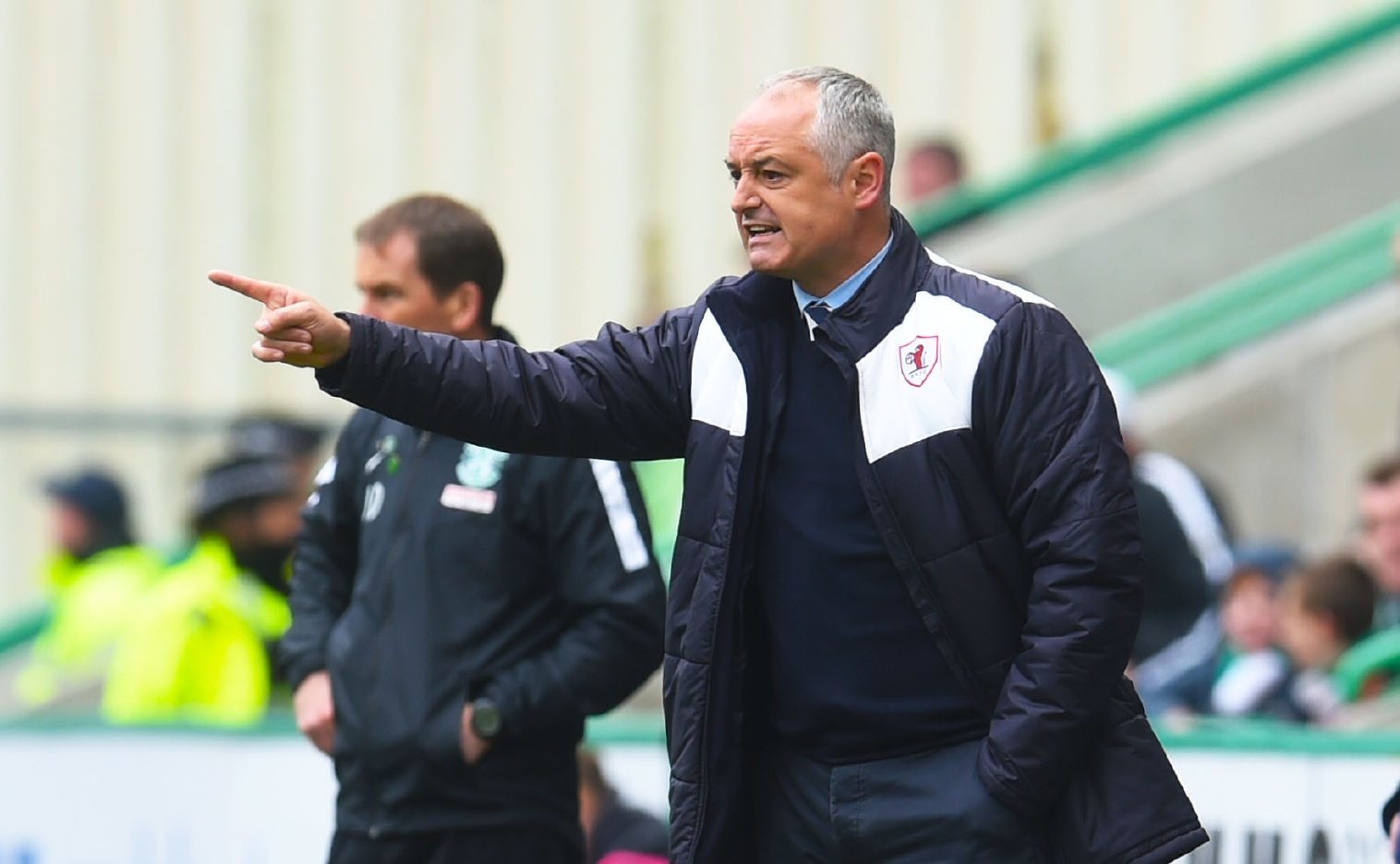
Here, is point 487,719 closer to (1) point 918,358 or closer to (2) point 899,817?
(2) point 899,817

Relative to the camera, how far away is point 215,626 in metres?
7.88

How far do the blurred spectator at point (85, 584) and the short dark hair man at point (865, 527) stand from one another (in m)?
4.83

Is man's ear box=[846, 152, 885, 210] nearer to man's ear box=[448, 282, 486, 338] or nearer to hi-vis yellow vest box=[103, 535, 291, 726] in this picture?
man's ear box=[448, 282, 486, 338]

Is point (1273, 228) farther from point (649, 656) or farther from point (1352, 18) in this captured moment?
point (649, 656)

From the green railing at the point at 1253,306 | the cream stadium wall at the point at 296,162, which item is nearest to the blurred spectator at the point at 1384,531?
the green railing at the point at 1253,306

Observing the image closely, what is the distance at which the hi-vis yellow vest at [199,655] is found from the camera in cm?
786

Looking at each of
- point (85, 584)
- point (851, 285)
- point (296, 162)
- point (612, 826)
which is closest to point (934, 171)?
point (85, 584)

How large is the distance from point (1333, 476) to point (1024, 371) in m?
5.65

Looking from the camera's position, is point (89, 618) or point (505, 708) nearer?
point (505, 708)

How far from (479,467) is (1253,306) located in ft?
18.0

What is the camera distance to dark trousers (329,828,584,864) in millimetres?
4957

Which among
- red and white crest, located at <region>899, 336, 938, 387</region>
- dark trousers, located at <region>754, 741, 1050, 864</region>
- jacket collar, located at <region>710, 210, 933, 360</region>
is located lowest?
dark trousers, located at <region>754, 741, 1050, 864</region>

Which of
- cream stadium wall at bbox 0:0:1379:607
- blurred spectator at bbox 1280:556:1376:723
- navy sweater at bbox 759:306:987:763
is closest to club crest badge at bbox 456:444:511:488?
navy sweater at bbox 759:306:987:763

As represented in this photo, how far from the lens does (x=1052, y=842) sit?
3.94 metres
